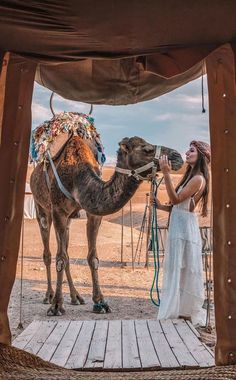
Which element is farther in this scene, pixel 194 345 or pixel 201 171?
pixel 201 171

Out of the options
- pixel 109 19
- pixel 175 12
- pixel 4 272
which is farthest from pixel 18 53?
pixel 4 272

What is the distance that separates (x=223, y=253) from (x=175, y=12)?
1563 millimetres

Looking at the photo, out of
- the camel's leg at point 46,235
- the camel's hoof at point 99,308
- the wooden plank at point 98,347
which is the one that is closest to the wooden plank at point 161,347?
the wooden plank at point 98,347

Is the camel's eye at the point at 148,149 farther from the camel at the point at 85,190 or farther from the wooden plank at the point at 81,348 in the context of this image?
the wooden plank at the point at 81,348

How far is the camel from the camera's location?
260 inches

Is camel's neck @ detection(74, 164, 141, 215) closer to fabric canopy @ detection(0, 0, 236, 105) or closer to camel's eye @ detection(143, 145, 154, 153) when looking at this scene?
camel's eye @ detection(143, 145, 154, 153)

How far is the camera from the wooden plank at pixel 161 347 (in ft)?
14.9

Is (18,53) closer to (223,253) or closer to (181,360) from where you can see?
(223,253)

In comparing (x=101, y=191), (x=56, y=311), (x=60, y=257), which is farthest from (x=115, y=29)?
(x=56, y=311)

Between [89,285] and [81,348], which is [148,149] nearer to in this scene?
[81,348]

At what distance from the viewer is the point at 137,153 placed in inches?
259

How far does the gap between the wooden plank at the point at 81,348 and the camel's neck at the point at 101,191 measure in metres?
1.50

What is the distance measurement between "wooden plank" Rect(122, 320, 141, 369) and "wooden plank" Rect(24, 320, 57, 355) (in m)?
0.73

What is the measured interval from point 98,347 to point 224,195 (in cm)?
206
